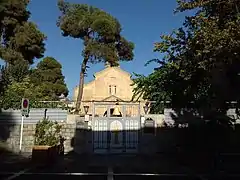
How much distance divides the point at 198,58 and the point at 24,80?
17047mm

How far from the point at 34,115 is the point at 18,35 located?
35.1ft

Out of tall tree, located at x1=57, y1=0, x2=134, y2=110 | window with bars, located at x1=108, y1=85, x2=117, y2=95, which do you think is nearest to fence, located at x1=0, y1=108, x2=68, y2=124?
tall tree, located at x1=57, y1=0, x2=134, y2=110

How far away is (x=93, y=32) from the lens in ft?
101

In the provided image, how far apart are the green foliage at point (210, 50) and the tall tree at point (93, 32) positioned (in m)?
17.5

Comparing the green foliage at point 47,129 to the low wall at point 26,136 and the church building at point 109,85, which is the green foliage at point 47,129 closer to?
the low wall at point 26,136

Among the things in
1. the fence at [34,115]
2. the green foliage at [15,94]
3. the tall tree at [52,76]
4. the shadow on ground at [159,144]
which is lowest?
the shadow on ground at [159,144]

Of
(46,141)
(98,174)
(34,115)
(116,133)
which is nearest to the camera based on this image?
(98,174)

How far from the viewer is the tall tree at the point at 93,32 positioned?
3005 centimetres

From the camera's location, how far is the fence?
698 inches

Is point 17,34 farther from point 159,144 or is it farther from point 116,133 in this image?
point 159,144

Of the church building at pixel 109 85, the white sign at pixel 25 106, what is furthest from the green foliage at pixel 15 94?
the church building at pixel 109 85

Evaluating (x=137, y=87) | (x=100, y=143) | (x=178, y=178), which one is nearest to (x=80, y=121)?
(x=100, y=143)

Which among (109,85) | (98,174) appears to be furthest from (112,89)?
(98,174)

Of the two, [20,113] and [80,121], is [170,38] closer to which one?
[80,121]
